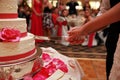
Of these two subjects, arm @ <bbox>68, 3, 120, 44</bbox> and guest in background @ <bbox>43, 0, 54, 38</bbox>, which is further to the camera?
guest in background @ <bbox>43, 0, 54, 38</bbox>

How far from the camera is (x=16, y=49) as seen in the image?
1.45 m

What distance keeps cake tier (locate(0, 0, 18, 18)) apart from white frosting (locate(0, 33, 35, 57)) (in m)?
0.18

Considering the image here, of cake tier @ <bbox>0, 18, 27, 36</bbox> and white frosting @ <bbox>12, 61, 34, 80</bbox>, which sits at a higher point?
cake tier @ <bbox>0, 18, 27, 36</bbox>

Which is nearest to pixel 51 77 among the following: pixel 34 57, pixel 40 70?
pixel 40 70

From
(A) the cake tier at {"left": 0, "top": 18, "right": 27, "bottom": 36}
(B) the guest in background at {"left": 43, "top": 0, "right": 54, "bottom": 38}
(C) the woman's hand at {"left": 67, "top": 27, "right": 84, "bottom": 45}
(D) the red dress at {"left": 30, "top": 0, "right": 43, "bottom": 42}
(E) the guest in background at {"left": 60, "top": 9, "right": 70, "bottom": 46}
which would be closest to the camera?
(C) the woman's hand at {"left": 67, "top": 27, "right": 84, "bottom": 45}

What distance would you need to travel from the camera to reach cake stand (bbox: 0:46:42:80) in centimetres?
134

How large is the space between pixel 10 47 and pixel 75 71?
0.66 meters

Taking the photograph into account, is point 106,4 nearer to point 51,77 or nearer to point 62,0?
point 51,77

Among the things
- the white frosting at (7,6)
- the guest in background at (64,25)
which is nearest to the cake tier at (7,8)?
the white frosting at (7,6)

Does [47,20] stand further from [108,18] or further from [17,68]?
[108,18]

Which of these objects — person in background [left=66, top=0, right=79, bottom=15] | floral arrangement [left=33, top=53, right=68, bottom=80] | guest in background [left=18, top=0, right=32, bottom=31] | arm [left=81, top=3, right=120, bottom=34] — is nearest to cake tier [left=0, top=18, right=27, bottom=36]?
floral arrangement [left=33, top=53, right=68, bottom=80]

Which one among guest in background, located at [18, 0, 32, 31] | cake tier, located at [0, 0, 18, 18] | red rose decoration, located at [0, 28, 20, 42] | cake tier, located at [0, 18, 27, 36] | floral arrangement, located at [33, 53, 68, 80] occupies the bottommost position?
guest in background, located at [18, 0, 32, 31]

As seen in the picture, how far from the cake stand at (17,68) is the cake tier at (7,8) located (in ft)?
0.99

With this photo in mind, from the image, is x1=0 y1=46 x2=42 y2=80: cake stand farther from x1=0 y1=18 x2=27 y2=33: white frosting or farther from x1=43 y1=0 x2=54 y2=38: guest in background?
x1=43 y1=0 x2=54 y2=38: guest in background
